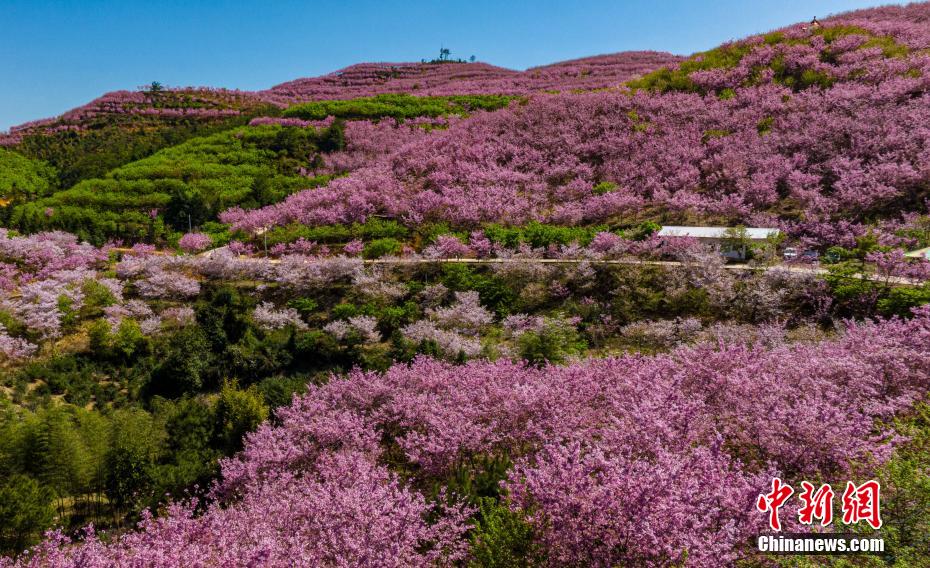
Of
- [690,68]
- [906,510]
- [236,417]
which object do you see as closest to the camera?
[906,510]

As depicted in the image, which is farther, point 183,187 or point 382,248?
point 183,187

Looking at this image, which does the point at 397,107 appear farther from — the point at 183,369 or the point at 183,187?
the point at 183,369

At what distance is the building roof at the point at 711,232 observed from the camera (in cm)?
2308

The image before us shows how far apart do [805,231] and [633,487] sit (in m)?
22.3

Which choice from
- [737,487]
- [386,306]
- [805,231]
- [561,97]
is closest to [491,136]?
[561,97]

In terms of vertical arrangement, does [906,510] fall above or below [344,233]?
below

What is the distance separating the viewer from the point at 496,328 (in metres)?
22.2

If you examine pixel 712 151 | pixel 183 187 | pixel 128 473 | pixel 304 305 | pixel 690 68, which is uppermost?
pixel 690 68

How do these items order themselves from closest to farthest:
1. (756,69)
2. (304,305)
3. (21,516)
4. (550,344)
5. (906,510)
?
(906,510) < (21,516) < (550,344) < (304,305) < (756,69)

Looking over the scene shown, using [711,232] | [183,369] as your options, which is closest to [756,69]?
[711,232]

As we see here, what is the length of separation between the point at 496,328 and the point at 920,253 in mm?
18039

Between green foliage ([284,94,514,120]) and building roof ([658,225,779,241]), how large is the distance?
1196 inches

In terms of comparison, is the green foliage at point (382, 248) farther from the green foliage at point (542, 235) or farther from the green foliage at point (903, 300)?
the green foliage at point (903, 300)

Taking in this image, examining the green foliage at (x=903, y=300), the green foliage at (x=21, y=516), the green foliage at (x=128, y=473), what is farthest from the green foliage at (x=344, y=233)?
the green foliage at (x=903, y=300)
